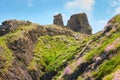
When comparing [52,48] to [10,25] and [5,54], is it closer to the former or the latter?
[10,25]

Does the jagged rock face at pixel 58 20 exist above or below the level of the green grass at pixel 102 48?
above

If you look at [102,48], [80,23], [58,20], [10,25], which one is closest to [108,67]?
[102,48]

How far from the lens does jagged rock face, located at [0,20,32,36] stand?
419ft

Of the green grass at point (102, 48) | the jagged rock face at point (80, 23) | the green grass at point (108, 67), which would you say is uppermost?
the jagged rock face at point (80, 23)

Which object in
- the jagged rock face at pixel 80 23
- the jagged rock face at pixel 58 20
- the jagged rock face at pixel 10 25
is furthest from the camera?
the jagged rock face at pixel 58 20

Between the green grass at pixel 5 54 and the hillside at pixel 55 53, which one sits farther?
the green grass at pixel 5 54

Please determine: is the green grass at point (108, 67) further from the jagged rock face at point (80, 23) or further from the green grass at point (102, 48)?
the jagged rock face at point (80, 23)

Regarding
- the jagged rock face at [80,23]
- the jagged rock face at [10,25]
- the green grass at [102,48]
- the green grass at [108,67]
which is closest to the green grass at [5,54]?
the jagged rock face at [10,25]

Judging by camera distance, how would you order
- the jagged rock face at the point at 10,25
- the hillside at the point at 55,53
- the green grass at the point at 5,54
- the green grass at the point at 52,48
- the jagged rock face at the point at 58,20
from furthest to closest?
the jagged rock face at the point at 58,20 < the jagged rock face at the point at 10,25 < the green grass at the point at 52,48 < the green grass at the point at 5,54 < the hillside at the point at 55,53

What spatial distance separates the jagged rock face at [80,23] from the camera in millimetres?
164500

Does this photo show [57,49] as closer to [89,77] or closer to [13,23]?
[13,23]

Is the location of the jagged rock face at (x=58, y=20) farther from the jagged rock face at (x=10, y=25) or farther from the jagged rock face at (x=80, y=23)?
the jagged rock face at (x=10, y=25)

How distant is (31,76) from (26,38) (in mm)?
18775

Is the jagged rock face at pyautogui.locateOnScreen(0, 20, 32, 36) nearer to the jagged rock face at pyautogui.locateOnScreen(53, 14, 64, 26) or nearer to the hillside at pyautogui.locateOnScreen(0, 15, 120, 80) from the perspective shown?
the hillside at pyautogui.locateOnScreen(0, 15, 120, 80)
